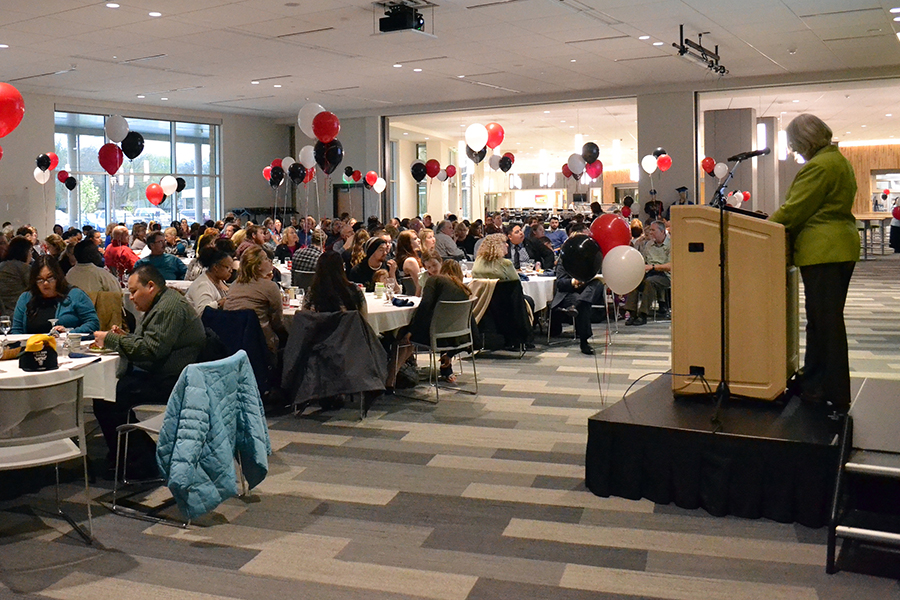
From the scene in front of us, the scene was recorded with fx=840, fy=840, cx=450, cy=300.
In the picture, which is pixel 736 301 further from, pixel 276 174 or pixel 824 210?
pixel 276 174

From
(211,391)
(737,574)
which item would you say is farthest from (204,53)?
(737,574)

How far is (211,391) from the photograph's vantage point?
3.72 metres

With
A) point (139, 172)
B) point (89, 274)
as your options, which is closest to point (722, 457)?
point (89, 274)

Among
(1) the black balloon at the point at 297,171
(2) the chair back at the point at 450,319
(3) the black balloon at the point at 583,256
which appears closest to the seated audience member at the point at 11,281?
(2) the chair back at the point at 450,319

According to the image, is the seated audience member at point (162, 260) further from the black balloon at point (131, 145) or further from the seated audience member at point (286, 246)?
the black balloon at point (131, 145)

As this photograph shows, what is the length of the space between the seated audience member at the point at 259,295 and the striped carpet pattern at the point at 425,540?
89 cm

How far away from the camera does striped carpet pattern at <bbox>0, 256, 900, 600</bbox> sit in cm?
323

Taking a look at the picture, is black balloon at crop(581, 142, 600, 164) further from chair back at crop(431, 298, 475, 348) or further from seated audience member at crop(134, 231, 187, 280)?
chair back at crop(431, 298, 475, 348)

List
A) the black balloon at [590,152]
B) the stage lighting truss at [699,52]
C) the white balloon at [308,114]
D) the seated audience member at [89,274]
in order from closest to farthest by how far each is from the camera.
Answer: the seated audience member at [89,274] < the stage lighting truss at [699,52] < the white balloon at [308,114] < the black balloon at [590,152]

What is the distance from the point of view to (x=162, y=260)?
29.5 feet

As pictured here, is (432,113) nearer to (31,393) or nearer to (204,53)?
(204,53)

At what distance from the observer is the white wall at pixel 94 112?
16422mm

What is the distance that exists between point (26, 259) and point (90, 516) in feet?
13.0

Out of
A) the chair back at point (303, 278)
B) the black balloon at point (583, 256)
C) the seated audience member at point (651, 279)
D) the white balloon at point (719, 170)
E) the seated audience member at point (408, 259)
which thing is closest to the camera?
the black balloon at point (583, 256)
